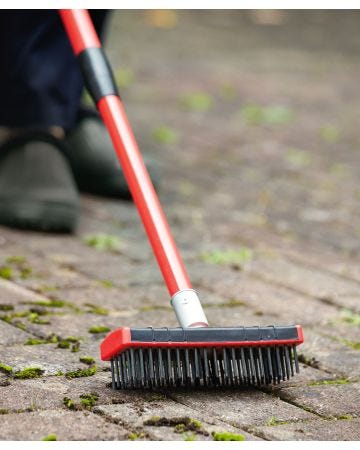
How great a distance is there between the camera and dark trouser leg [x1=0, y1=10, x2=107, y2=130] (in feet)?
10.2

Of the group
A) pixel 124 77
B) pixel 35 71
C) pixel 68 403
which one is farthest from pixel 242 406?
pixel 124 77

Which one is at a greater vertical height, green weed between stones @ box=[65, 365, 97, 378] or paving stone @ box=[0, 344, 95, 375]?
paving stone @ box=[0, 344, 95, 375]

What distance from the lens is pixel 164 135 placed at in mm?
4453

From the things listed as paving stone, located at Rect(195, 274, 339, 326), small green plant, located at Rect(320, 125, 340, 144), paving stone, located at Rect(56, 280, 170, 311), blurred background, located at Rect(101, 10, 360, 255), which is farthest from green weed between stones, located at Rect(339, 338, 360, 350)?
small green plant, located at Rect(320, 125, 340, 144)

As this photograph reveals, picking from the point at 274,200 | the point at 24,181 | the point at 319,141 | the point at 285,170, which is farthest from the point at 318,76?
the point at 24,181

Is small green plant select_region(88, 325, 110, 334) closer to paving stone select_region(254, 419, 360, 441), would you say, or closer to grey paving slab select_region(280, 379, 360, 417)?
grey paving slab select_region(280, 379, 360, 417)

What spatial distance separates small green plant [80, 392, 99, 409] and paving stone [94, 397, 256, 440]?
0.02 metres

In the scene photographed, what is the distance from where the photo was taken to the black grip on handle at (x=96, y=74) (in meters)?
2.32

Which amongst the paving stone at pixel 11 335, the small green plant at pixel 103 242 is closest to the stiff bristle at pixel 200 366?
the paving stone at pixel 11 335

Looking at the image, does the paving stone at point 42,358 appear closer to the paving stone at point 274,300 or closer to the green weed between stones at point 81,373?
the green weed between stones at point 81,373

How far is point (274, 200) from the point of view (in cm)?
364

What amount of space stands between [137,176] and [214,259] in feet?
2.65

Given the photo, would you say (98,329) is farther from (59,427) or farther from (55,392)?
(59,427)
